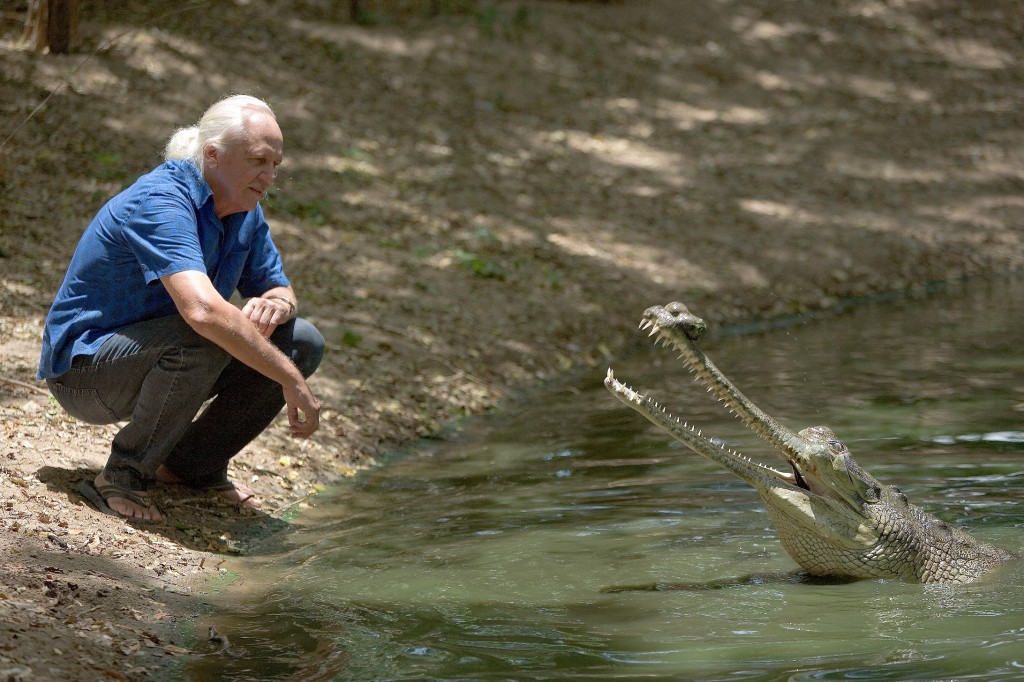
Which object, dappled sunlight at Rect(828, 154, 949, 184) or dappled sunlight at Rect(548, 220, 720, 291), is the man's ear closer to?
dappled sunlight at Rect(548, 220, 720, 291)

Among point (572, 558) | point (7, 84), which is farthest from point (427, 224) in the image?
point (572, 558)

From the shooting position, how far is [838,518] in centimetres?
460

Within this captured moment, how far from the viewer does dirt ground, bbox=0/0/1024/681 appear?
5.17 metres

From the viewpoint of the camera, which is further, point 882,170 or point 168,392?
point 882,170

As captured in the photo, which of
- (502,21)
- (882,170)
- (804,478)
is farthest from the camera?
(502,21)

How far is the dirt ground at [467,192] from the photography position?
5167 mm

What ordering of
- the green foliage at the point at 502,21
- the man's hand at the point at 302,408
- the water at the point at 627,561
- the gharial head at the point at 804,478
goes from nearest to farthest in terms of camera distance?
the water at the point at 627,561, the gharial head at the point at 804,478, the man's hand at the point at 302,408, the green foliage at the point at 502,21

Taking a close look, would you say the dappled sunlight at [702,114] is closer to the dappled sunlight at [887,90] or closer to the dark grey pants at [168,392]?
the dappled sunlight at [887,90]

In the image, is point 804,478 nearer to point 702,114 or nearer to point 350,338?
point 350,338

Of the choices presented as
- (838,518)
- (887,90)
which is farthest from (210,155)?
(887,90)

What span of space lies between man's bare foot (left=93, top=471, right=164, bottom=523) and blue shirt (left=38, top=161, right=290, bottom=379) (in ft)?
1.72

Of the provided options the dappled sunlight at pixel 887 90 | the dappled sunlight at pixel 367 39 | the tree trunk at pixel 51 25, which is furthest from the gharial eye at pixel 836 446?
the dappled sunlight at pixel 887 90

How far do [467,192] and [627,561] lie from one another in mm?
7696

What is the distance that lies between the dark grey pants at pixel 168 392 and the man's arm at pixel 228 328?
0.72ft
